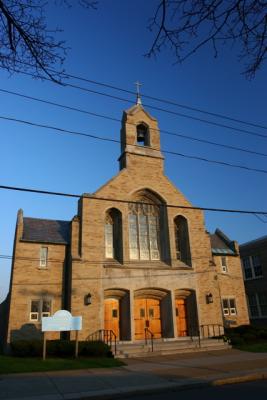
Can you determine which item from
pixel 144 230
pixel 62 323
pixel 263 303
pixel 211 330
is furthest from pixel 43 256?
pixel 263 303

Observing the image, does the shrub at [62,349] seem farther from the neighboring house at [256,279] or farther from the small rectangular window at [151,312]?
the neighboring house at [256,279]

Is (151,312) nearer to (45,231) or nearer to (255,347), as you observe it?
(255,347)

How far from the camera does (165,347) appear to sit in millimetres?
20344

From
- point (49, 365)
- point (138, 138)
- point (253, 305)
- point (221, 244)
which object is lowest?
point (49, 365)

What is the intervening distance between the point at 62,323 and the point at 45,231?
934cm

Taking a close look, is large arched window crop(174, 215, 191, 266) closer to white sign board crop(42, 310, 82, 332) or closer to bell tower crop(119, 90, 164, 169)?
bell tower crop(119, 90, 164, 169)

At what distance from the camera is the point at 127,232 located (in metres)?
25.1

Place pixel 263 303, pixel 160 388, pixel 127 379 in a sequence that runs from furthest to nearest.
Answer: pixel 263 303 → pixel 127 379 → pixel 160 388

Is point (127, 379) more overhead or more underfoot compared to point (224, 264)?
more underfoot

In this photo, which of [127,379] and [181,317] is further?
[181,317]

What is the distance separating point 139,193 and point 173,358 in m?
12.7

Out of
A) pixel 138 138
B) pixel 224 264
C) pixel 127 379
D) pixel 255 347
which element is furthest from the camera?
pixel 138 138

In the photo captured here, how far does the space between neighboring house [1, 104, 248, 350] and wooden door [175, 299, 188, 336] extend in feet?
0.22

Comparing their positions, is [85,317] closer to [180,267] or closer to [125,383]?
[180,267]
